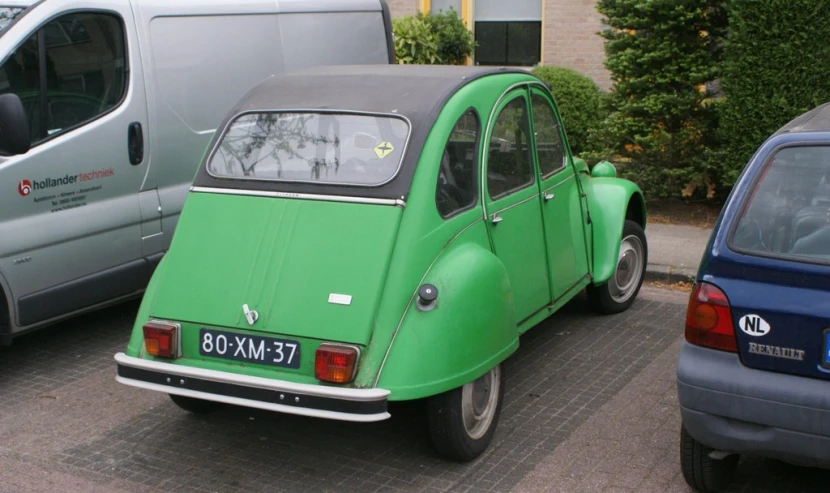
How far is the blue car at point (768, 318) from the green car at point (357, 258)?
117cm

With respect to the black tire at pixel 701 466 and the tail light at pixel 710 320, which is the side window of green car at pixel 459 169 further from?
the black tire at pixel 701 466

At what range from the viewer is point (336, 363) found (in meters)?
4.68

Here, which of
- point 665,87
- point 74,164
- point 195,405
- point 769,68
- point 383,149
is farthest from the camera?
point 665,87

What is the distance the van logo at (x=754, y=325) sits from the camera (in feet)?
13.8

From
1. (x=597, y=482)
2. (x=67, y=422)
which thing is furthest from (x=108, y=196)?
(x=597, y=482)

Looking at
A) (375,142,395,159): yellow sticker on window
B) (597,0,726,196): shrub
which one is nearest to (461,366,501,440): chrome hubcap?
(375,142,395,159): yellow sticker on window

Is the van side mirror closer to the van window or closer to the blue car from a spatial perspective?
the van window

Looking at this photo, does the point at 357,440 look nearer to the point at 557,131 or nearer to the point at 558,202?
the point at 558,202

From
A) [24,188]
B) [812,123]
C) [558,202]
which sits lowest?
[558,202]

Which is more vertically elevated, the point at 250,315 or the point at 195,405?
the point at 250,315

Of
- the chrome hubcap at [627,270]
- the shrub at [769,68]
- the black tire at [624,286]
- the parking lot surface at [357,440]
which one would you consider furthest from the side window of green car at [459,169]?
the shrub at [769,68]

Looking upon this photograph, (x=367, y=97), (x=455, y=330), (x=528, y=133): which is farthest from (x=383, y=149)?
(x=528, y=133)

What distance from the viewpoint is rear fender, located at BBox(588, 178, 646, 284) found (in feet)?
23.5

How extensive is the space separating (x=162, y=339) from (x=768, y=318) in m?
2.85
